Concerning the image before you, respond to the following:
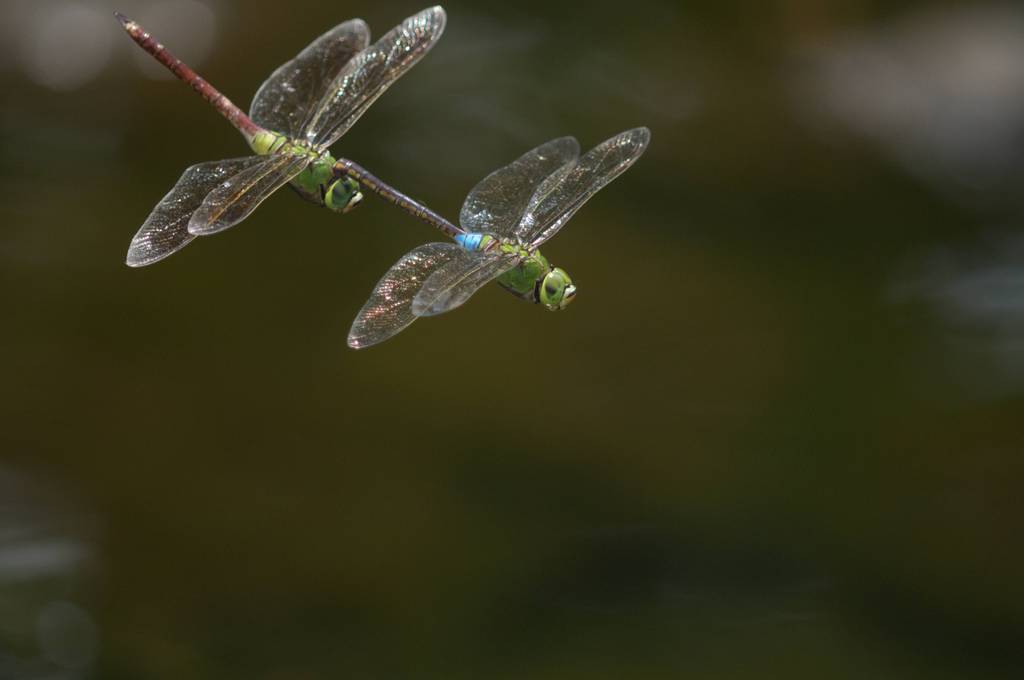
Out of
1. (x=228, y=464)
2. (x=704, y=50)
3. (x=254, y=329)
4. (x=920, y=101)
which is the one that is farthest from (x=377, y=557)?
(x=920, y=101)

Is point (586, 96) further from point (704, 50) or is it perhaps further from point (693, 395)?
point (693, 395)

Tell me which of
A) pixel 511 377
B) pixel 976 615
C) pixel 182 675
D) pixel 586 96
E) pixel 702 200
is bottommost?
pixel 182 675

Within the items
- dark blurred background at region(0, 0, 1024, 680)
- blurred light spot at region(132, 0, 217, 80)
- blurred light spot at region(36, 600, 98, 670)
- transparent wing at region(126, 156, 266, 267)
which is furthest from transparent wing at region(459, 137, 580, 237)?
blurred light spot at region(132, 0, 217, 80)

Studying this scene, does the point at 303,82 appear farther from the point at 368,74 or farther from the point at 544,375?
the point at 544,375

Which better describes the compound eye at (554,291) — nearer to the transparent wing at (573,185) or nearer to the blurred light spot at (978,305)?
the transparent wing at (573,185)

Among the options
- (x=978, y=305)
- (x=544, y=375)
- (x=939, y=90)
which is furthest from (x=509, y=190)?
(x=939, y=90)

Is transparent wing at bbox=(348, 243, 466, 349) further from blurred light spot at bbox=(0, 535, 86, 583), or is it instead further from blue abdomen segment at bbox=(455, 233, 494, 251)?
blurred light spot at bbox=(0, 535, 86, 583)
